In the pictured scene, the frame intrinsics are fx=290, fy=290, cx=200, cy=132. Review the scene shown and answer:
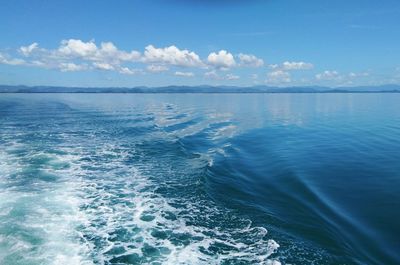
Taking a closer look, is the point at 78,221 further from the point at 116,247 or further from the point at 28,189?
the point at 28,189

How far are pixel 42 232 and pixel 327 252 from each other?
12.2 meters

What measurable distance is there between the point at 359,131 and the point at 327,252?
112 ft

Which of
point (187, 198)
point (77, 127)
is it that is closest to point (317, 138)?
point (187, 198)

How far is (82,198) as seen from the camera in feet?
56.8

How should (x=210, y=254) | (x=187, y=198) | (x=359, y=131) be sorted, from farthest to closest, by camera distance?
(x=359, y=131)
(x=187, y=198)
(x=210, y=254)

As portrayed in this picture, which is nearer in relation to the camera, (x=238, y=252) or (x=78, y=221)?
(x=238, y=252)

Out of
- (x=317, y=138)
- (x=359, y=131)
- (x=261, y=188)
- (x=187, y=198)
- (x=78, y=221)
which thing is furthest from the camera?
(x=359, y=131)

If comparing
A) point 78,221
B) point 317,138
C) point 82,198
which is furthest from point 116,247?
point 317,138

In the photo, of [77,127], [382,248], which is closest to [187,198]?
[382,248]

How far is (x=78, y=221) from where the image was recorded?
14.4 m

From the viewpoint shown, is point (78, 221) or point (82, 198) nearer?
point (78, 221)

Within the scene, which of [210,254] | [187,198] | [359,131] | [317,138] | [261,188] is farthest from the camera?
[359,131]

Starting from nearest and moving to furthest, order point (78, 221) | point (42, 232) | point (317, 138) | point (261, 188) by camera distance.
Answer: point (42, 232) → point (78, 221) → point (261, 188) → point (317, 138)

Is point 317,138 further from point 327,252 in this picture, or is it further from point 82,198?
point 82,198
